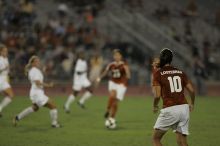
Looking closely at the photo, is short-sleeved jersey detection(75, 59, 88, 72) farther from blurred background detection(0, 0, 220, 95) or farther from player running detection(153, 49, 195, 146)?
player running detection(153, 49, 195, 146)

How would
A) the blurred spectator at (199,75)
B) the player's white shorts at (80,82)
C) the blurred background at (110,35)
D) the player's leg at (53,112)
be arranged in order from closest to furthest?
the player's leg at (53,112)
the player's white shorts at (80,82)
the blurred spectator at (199,75)
the blurred background at (110,35)

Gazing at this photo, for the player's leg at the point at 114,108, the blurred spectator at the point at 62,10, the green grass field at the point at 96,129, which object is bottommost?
the green grass field at the point at 96,129

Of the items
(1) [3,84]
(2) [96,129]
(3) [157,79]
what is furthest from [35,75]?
(3) [157,79]

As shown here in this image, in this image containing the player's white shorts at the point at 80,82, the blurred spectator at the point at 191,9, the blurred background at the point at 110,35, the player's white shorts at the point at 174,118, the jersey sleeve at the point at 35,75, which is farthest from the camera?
the blurred spectator at the point at 191,9

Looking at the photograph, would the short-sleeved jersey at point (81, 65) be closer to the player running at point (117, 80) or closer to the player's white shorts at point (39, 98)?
the player running at point (117, 80)

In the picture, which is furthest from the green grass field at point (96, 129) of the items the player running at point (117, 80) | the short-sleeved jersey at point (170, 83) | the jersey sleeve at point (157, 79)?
the jersey sleeve at point (157, 79)

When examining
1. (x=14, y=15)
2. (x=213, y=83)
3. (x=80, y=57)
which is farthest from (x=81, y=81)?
(x=213, y=83)

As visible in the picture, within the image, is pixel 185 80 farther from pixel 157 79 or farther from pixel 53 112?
pixel 53 112

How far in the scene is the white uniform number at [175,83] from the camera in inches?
453

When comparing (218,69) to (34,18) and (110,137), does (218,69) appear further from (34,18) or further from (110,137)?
(110,137)

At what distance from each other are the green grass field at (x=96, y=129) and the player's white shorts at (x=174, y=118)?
3088 millimetres

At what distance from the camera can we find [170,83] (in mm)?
11508

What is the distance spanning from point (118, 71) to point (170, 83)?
7.42m

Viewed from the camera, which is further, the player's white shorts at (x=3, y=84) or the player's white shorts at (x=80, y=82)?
the player's white shorts at (x=80, y=82)
